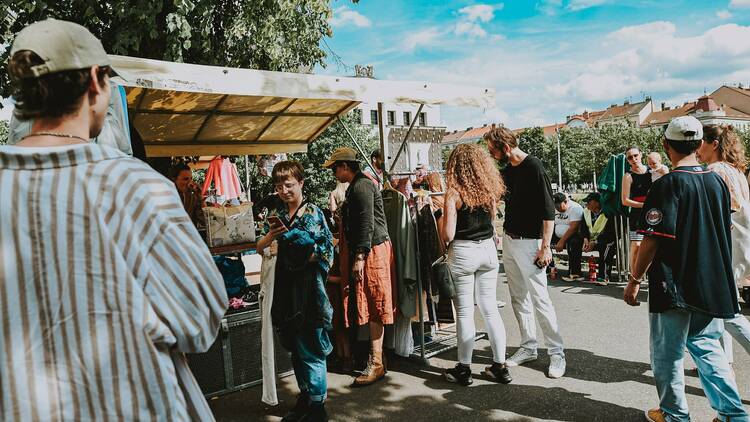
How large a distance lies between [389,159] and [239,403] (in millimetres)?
2650

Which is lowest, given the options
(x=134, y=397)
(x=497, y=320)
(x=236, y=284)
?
(x=497, y=320)

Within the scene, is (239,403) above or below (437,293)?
below

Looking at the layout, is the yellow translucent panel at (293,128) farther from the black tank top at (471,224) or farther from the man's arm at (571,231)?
the man's arm at (571,231)

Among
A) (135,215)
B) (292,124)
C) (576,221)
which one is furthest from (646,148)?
(135,215)

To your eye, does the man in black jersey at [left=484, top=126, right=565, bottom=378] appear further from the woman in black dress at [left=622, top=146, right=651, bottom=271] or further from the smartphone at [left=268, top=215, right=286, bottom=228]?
the woman in black dress at [left=622, top=146, right=651, bottom=271]

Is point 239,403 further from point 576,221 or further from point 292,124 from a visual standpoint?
point 576,221

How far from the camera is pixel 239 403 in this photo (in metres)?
4.10

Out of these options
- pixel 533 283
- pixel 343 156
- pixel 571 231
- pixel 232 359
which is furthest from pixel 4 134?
pixel 533 283

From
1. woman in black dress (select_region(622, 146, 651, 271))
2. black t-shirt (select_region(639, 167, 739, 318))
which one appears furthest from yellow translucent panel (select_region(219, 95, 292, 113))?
woman in black dress (select_region(622, 146, 651, 271))

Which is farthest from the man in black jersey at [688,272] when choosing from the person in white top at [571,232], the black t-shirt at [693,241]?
the person in white top at [571,232]

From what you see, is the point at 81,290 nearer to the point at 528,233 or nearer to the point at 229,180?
the point at 528,233

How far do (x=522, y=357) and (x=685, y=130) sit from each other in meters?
2.48

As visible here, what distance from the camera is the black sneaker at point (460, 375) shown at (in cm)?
421

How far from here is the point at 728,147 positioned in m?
3.96
